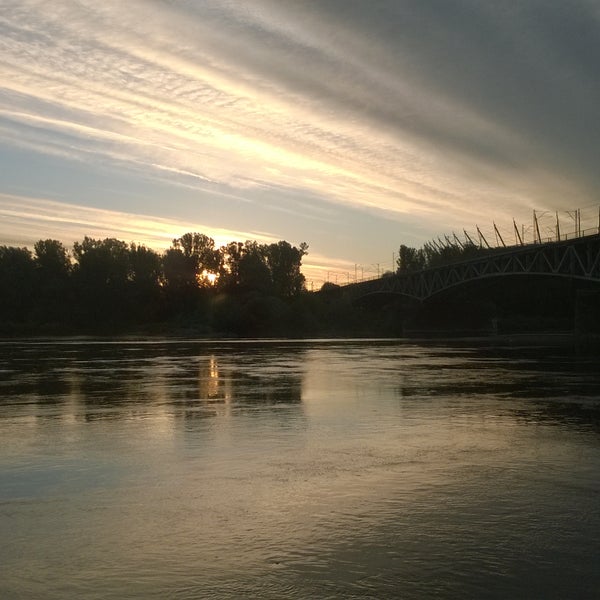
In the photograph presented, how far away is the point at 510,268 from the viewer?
113312 mm

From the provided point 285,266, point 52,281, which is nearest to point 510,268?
point 285,266

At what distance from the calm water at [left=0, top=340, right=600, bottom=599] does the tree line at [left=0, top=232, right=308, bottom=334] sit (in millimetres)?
121618

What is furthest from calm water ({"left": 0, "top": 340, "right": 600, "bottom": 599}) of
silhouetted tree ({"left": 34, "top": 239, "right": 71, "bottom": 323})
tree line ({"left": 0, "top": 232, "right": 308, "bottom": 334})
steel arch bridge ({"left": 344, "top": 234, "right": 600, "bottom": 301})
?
silhouetted tree ({"left": 34, "top": 239, "right": 71, "bottom": 323})

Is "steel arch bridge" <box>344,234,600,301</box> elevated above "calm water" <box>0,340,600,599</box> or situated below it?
above

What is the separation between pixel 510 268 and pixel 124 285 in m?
90.5

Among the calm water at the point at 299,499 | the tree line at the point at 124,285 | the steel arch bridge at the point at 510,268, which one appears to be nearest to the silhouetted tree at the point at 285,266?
the tree line at the point at 124,285

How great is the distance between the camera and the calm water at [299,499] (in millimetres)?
7664

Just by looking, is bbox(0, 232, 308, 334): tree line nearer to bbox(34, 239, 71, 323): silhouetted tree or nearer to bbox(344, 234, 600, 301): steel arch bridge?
bbox(34, 239, 71, 323): silhouetted tree

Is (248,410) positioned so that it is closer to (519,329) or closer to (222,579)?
(222,579)

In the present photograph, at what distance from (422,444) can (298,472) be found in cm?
400

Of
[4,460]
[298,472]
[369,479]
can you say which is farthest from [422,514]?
[4,460]

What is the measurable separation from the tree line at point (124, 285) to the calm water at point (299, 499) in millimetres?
121618

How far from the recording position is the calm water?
7664 millimetres

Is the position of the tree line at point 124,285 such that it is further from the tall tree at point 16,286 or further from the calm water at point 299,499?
the calm water at point 299,499
